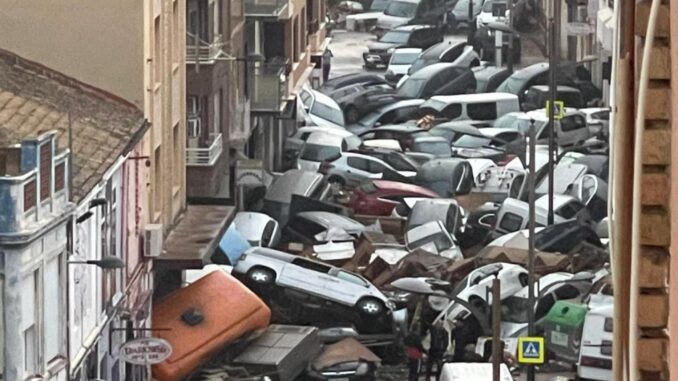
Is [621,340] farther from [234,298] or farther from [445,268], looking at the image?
[445,268]

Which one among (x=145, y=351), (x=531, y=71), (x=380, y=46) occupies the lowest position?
(x=380, y=46)

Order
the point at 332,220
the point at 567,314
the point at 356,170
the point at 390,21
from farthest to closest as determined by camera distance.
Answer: the point at 390,21, the point at 356,170, the point at 332,220, the point at 567,314

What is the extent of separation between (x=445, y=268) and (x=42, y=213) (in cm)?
1772

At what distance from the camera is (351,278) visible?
34.9m

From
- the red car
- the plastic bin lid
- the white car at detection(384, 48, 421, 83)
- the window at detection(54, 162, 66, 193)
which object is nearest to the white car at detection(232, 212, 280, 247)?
the red car

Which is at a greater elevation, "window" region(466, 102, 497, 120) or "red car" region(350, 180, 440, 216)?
"window" region(466, 102, 497, 120)

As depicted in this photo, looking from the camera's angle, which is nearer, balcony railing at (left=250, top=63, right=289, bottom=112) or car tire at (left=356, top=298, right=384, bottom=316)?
car tire at (left=356, top=298, right=384, bottom=316)

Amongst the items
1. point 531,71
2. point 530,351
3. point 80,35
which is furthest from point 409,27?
point 80,35

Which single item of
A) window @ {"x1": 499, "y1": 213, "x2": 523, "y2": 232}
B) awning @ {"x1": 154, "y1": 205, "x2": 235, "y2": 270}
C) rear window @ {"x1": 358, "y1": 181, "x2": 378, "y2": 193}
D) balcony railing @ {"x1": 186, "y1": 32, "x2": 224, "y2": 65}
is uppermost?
balcony railing @ {"x1": 186, "y1": 32, "x2": 224, "y2": 65}

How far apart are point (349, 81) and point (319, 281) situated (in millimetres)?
36237

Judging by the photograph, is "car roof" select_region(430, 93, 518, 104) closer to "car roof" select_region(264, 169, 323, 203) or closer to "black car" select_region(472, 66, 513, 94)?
"black car" select_region(472, 66, 513, 94)

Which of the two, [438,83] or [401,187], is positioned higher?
[438,83]

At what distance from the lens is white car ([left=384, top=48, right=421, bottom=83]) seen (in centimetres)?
7438

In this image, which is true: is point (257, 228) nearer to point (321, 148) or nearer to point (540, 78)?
point (321, 148)
